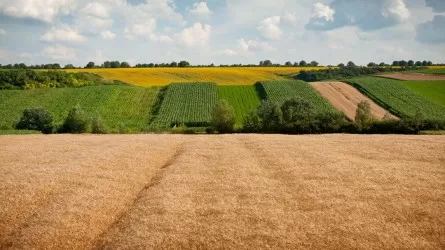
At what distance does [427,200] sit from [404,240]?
171 inches

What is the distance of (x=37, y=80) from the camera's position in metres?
99.4

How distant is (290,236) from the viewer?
13.1 metres

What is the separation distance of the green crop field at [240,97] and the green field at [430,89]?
3850cm

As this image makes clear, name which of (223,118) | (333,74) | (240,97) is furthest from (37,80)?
(333,74)

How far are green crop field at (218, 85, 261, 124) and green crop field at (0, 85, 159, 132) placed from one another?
16.6m

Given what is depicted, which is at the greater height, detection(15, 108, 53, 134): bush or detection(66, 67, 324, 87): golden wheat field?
detection(66, 67, 324, 87): golden wheat field

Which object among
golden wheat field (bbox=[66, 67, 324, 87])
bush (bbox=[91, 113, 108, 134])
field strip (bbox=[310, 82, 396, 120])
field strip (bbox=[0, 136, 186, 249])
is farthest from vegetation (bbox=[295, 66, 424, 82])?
field strip (bbox=[0, 136, 186, 249])

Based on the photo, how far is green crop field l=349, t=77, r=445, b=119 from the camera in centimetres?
7650

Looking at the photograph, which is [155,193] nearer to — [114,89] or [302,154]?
[302,154]

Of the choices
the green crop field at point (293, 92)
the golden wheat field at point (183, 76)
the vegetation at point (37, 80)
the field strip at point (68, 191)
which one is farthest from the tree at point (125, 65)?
the field strip at point (68, 191)

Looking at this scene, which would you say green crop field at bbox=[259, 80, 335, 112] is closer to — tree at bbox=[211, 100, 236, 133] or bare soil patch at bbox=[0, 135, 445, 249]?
tree at bbox=[211, 100, 236, 133]

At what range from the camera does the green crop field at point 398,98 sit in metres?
76.5

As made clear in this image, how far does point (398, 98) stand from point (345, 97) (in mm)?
11322

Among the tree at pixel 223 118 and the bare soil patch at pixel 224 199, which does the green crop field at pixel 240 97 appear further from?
the bare soil patch at pixel 224 199
